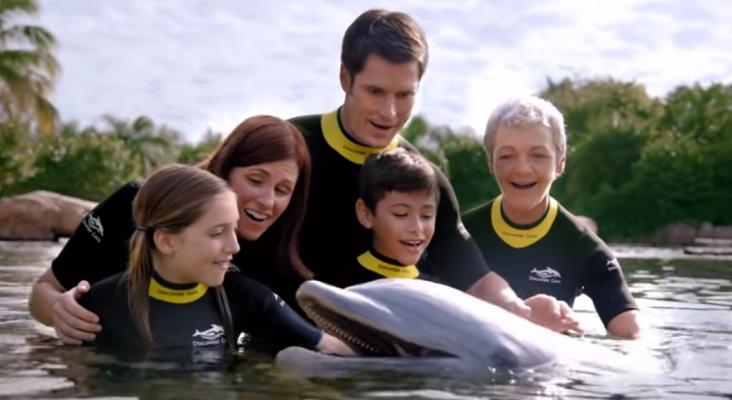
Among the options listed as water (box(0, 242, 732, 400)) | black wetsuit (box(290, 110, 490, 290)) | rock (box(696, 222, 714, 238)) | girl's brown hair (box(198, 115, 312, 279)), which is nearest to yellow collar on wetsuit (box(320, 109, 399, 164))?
black wetsuit (box(290, 110, 490, 290))

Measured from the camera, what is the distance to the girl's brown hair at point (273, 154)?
533cm

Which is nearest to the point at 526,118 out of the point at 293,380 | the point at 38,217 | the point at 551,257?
the point at 551,257

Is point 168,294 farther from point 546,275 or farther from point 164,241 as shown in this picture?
point 546,275

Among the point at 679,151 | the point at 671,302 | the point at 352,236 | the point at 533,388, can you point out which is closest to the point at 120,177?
the point at 679,151

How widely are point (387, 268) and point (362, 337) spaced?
1264mm

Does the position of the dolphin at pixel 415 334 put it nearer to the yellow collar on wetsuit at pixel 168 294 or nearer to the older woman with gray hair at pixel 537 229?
the yellow collar on wetsuit at pixel 168 294

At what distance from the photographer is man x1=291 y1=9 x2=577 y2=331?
18.8 feet

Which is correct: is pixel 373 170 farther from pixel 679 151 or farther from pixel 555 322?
pixel 679 151

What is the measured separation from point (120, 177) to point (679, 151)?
15.7m

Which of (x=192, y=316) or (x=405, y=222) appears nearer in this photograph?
(x=192, y=316)

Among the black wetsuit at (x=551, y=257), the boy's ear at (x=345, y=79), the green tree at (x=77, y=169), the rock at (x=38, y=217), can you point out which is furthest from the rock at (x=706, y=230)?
the boy's ear at (x=345, y=79)

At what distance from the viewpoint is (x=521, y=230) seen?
6461mm

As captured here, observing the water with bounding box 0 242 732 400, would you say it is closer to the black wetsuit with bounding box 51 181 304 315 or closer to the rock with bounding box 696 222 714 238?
the black wetsuit with bounding box 51 181 304 315

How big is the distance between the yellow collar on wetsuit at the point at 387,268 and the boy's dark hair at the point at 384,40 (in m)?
0.94
